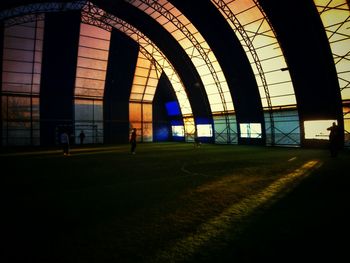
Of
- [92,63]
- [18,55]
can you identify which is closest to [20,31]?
[18,55]

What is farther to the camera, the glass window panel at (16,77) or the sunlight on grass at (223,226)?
the glass window panel at (16,77)

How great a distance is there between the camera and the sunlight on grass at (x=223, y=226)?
3688 mm

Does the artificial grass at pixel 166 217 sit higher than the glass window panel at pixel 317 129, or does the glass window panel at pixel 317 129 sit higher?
the glass window panel at pixel 317 129

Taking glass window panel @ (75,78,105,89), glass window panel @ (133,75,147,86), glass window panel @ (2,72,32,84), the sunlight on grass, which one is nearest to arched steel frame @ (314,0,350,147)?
the sunlight on grass

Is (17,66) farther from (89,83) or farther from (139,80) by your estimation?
(139,80)

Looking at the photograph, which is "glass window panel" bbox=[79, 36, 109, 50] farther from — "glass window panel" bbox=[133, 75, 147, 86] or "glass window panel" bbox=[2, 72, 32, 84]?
"glass window panel" bbox=[2, 72, 32, 84]

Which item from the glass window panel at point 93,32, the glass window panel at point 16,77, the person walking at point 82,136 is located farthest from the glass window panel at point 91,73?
the person walking at point 82,136

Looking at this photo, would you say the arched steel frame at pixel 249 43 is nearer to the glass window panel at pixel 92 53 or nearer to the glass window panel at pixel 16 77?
the glass window panel at pixel 92 53

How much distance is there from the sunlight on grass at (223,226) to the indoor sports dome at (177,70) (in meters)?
16.4

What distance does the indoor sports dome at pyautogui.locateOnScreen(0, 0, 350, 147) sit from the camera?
20.2 metres

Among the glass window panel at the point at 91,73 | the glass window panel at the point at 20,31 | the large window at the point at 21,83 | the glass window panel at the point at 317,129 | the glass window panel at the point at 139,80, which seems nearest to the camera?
the glass window panel at the point at 317,129

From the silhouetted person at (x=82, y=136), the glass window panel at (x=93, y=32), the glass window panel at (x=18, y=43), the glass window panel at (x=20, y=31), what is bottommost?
the silhouetted person at (x=82, y=136)

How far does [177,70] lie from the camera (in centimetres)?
3114

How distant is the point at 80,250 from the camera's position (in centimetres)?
379
